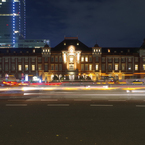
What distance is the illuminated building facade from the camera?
6562 centimetres

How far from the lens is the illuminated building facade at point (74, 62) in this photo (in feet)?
215

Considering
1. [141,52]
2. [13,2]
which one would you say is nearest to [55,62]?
[141,52]

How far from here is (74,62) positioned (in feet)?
216
